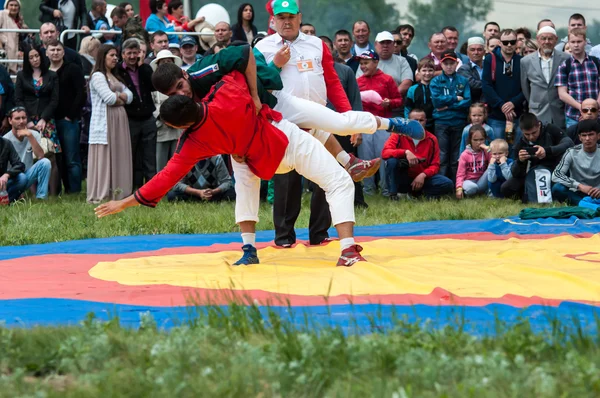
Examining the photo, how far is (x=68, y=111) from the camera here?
12781 mm

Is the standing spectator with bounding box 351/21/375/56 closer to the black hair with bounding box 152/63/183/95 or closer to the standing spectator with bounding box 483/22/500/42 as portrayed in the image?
the standing spectator with bounding box 483/22/500/42

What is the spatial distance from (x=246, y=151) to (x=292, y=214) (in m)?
1.63

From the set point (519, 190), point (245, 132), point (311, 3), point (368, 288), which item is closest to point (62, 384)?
point (368, 288)

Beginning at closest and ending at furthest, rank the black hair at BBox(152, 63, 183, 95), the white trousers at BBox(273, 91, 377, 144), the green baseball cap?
the black hair at BBox(152, 63, 183, 95) < the white trousers at BBox(273, 91, 377, 144) < the green baseball cap

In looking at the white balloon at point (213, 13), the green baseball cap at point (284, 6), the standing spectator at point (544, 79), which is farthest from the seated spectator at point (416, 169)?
the green baseball cap at point (284, 6)

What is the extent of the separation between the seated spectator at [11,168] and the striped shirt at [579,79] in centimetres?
660

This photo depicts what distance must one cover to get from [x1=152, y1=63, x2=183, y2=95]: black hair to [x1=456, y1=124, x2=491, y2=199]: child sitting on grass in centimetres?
660

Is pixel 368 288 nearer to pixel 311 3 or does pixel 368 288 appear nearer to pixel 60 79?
pixel 60 79

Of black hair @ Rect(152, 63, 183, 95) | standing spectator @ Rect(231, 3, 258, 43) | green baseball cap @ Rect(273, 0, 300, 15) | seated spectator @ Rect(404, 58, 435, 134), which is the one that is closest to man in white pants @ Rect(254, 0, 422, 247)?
green baseball cap @ Rect(273, 0, 300, 15)

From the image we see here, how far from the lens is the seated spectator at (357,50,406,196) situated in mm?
12305

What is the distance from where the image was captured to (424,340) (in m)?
3.81

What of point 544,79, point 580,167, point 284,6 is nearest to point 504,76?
point 544,79

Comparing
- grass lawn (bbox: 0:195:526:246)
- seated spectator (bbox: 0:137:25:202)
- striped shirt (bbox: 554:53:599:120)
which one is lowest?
grass lawn (bbox: 0:195:526:246)

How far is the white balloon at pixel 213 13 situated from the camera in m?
15.0
